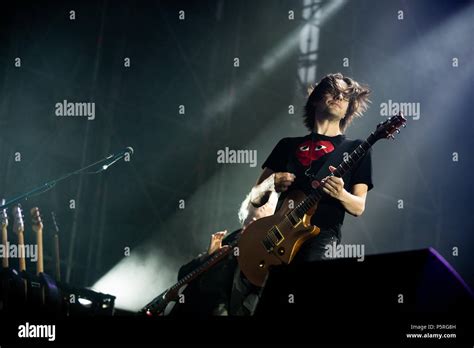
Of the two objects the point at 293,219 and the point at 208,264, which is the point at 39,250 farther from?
the point at 293,219

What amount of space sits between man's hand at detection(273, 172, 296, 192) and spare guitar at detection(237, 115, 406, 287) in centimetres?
9

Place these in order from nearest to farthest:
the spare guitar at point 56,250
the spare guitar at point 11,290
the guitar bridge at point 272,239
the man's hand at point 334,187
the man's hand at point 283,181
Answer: the man's hand at point 334,187 < the guitar bridge at point 272,239 < the man's hand at point 283,181 < the spare guitar at point 11,290 < the spare guitar at point 56,250

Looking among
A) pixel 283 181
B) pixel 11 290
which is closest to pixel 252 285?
pixel 283 181

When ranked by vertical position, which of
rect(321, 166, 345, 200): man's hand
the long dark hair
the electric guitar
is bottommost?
the electric guitar

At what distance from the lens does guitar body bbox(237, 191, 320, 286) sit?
13.5 ft

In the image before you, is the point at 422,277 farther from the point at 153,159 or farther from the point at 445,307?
the point at 153,159

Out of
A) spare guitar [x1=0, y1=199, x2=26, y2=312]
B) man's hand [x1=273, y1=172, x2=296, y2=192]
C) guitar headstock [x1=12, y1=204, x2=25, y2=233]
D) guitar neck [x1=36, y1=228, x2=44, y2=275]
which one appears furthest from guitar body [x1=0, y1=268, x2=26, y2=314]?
man's hand [x1=273, y1=172, x2=296, y2=192]

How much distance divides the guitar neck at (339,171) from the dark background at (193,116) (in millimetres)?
3254

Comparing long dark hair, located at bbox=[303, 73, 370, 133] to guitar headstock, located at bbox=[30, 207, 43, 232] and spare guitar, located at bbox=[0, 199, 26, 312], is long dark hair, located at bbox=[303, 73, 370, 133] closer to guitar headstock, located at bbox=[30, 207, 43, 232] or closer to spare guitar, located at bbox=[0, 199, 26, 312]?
spare guitar, located at bbox=[0, 199, 26, 312]

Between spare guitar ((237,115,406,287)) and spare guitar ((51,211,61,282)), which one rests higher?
spare guitar ((237,115,406,287))

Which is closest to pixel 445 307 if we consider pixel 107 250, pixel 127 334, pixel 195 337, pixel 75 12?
pixel 195 337

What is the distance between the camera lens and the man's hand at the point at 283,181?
440 cm

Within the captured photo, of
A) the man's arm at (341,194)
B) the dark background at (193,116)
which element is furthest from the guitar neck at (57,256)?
the man's arm at (341,194)

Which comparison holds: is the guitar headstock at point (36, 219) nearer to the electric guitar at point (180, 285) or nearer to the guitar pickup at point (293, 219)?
the electric guitar at point (180, 285)
